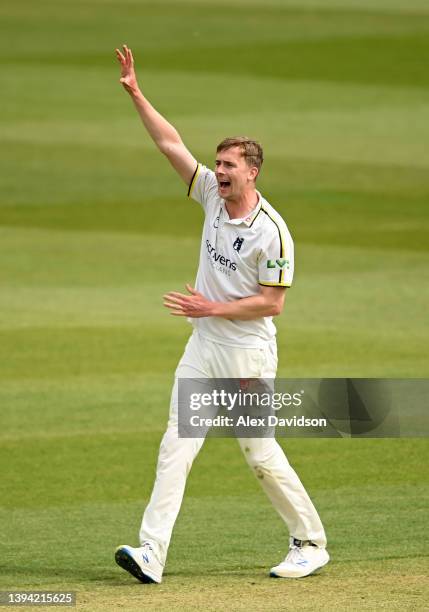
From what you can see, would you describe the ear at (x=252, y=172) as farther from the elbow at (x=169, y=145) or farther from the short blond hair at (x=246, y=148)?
Answer: the elbow at (x=169, y=145)

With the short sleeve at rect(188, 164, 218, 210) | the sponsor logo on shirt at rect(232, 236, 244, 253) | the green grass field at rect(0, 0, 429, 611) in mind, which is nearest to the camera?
the sponsor logo on shirt at rect(232, 236, 244, 253)

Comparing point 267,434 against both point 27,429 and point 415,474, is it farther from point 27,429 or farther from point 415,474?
point 27,429

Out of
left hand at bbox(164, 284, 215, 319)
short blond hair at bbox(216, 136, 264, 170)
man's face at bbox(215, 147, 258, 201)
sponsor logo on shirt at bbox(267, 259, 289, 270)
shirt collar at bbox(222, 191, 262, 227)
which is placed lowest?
left hand at bbox(164, 284, 215, 319)

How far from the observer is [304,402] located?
9711mm

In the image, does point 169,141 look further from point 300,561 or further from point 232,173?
point 300,561

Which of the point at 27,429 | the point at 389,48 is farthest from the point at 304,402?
the point at 389,48

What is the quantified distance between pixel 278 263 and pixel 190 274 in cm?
1027

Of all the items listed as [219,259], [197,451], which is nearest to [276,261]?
[219,259]

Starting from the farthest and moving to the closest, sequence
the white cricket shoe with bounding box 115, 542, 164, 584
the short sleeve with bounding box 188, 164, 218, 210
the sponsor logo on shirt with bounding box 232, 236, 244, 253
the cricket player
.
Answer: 1. the short sleeve with bounding box 188, 164, 218, 210
2. the sponsor logo on shirt with bounding box 232, 236, 244, 253
3. the cricket player
4. the white cricket shoe with bounding box 115, 542, 164, 584

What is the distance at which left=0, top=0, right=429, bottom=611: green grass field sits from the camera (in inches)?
343

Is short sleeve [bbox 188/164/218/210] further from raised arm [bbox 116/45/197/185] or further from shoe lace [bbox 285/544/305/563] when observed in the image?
shoe lace [bbox 285/544/305/563]

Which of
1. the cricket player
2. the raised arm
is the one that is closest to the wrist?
the cricket player

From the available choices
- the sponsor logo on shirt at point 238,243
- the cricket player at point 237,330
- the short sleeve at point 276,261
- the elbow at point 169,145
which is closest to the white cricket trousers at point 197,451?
the cricket player at point 237,330

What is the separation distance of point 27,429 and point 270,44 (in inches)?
1024
